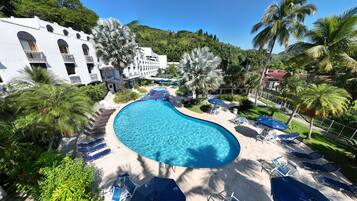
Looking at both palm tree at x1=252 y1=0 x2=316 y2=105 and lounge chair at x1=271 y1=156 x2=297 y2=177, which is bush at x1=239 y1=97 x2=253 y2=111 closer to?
palm tree at x1=252 y1=0 x2=316 y2=105

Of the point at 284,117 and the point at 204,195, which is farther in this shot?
the point at 284,117

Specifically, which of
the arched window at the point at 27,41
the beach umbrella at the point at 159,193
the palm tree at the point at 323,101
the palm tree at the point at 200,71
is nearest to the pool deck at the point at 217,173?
the beach umbrella at the point at 159,193

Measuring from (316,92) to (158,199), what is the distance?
12.1 m

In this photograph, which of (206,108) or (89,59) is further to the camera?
(89,59)

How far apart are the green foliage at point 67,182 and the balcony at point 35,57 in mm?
14803

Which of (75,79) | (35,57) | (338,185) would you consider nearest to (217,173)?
(338,185)

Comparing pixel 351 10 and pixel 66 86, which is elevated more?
pixel 351 10

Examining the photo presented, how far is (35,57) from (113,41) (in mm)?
8311

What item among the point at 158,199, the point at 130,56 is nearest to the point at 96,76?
the point at 130,56

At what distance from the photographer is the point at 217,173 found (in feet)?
24.7

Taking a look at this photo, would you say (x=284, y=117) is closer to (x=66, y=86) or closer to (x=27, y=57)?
(x=66, y=86)

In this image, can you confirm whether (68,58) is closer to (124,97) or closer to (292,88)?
(124,97)

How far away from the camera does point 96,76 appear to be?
858 inches

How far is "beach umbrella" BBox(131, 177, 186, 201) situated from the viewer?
15.7 ft
